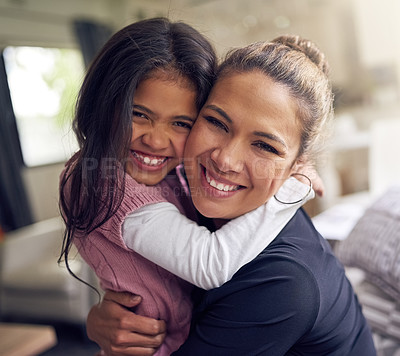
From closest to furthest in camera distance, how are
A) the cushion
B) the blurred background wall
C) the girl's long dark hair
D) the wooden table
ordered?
the girl's long dark hair, the cushion, the wooden table, the blurred background wall

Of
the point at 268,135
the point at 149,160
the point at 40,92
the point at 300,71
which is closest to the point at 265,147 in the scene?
the point at 268,135

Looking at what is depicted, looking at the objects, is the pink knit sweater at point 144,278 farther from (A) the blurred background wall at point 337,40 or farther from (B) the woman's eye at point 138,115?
(A) the blurred background wall at point 337,40

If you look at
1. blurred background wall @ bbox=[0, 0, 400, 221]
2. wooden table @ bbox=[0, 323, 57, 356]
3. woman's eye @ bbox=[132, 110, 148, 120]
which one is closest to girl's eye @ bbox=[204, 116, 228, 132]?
woman's eye @ bbox=[132, 110, 148, 120]

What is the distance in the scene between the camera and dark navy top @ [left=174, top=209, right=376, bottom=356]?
2.58 ft

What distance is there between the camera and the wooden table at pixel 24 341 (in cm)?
210

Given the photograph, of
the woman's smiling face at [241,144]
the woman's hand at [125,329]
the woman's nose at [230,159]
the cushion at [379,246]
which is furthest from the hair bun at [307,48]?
the cushion at [379,246]

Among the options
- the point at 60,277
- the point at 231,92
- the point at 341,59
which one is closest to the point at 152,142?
the point at 231,92

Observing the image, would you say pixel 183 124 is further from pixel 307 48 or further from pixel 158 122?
pixel 307 48

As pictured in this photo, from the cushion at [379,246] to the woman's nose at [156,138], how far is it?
89cm

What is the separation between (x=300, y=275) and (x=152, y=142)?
1.24ft

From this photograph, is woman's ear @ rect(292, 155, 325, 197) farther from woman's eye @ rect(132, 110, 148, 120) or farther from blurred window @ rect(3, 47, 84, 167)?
blurred window @ rect(3, 47, 84, 167)

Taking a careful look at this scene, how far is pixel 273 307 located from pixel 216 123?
1.14 feet

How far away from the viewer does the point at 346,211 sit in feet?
8.07

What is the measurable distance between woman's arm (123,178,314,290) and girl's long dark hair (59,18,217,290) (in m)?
0.08
